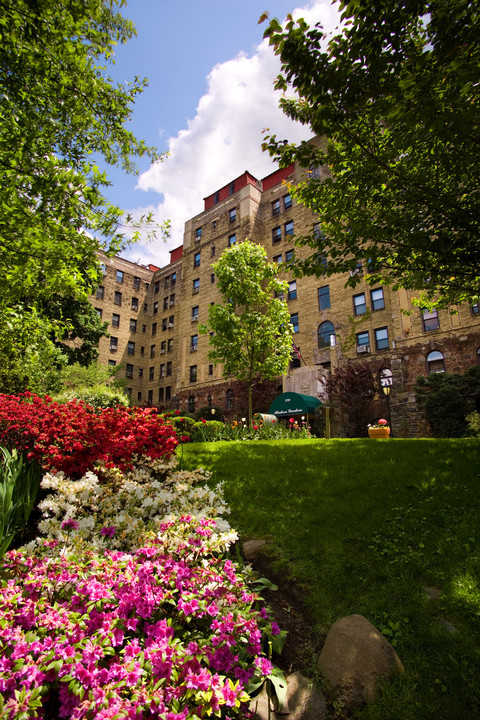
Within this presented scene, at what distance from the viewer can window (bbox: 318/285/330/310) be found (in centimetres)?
2634

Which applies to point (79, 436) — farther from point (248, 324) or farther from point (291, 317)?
point (291, 317)

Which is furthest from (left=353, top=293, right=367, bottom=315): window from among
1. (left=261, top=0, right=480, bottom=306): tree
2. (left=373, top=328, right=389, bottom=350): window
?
(left=261, top=0, right=480, bottom=306): tree

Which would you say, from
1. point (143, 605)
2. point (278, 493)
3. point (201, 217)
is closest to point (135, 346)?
point (201, 217)

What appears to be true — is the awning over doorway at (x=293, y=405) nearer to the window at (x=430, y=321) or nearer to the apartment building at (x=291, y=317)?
the apartment building at (x=291, y=317)

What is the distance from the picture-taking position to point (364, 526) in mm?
4371

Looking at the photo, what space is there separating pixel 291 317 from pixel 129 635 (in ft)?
88.6

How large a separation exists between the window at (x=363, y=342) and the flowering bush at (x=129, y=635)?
22.3m

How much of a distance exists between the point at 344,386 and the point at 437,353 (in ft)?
18.5

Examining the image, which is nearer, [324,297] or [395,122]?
[395,122]

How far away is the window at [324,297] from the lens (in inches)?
1037

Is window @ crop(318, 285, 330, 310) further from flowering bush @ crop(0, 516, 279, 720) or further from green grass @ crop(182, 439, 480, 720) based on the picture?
flowering bush @ crop(0, 516, 279, 720)

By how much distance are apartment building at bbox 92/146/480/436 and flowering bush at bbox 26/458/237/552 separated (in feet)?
30.6

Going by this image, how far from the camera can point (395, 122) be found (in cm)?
521

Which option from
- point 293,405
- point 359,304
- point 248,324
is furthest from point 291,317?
point 248,324
